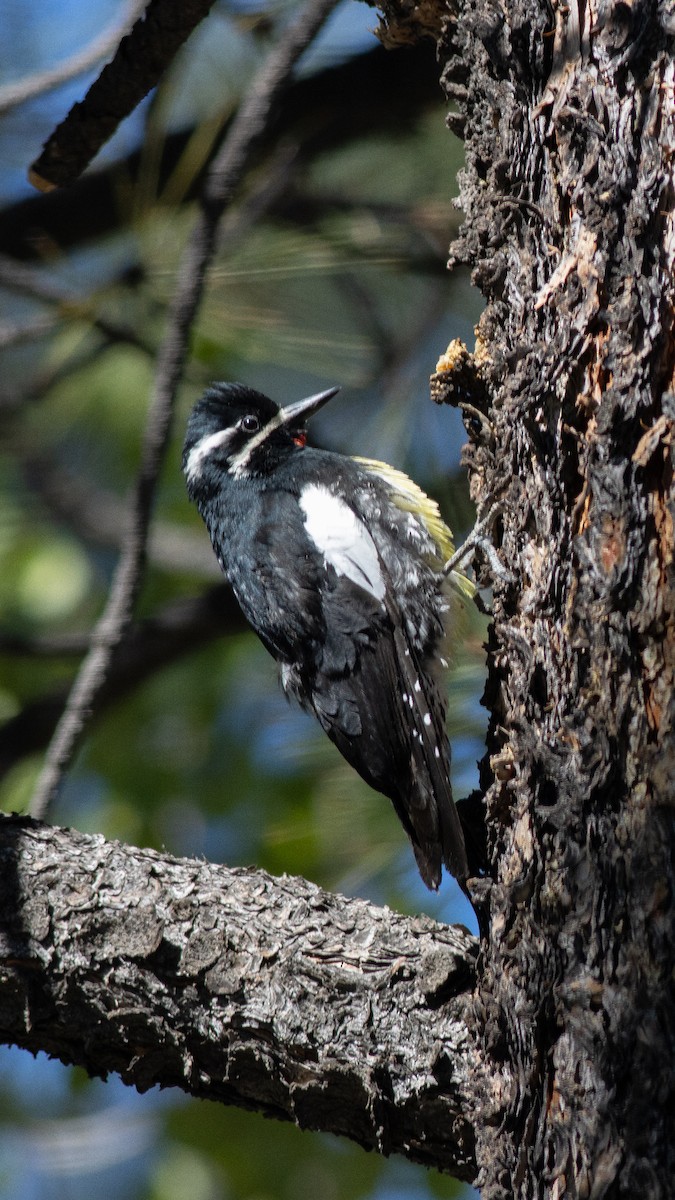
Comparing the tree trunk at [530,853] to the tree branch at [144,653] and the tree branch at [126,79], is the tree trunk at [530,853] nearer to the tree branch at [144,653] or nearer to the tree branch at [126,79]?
the tree branch at [126,79]

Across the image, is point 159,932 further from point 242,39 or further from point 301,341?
point 242,39

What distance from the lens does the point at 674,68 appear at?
1.98m

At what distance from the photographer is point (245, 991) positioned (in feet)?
7.18

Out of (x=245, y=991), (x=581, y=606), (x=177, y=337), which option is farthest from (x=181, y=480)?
(x=581, y=606)

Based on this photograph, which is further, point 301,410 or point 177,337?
point 301,410

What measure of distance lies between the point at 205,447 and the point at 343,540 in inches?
24.1

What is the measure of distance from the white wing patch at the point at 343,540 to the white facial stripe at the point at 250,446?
31 cm

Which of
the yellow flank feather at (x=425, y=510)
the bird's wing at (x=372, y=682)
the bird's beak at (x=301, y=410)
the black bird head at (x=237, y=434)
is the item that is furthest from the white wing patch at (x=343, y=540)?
the bird's beak at (x=301, y=410)

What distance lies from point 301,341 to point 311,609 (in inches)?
61.7

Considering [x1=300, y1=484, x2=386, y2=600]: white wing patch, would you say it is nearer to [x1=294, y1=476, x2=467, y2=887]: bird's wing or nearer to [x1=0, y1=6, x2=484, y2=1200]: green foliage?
[x1=294, y1=476, x2=467, y2=887]: bird's wing

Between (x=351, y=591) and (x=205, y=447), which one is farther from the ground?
(x=205, y=447)

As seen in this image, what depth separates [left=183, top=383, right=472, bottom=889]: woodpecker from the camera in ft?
9.78

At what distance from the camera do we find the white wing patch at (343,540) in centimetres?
→ 320

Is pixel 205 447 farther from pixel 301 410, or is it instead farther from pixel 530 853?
pixel 530 853
